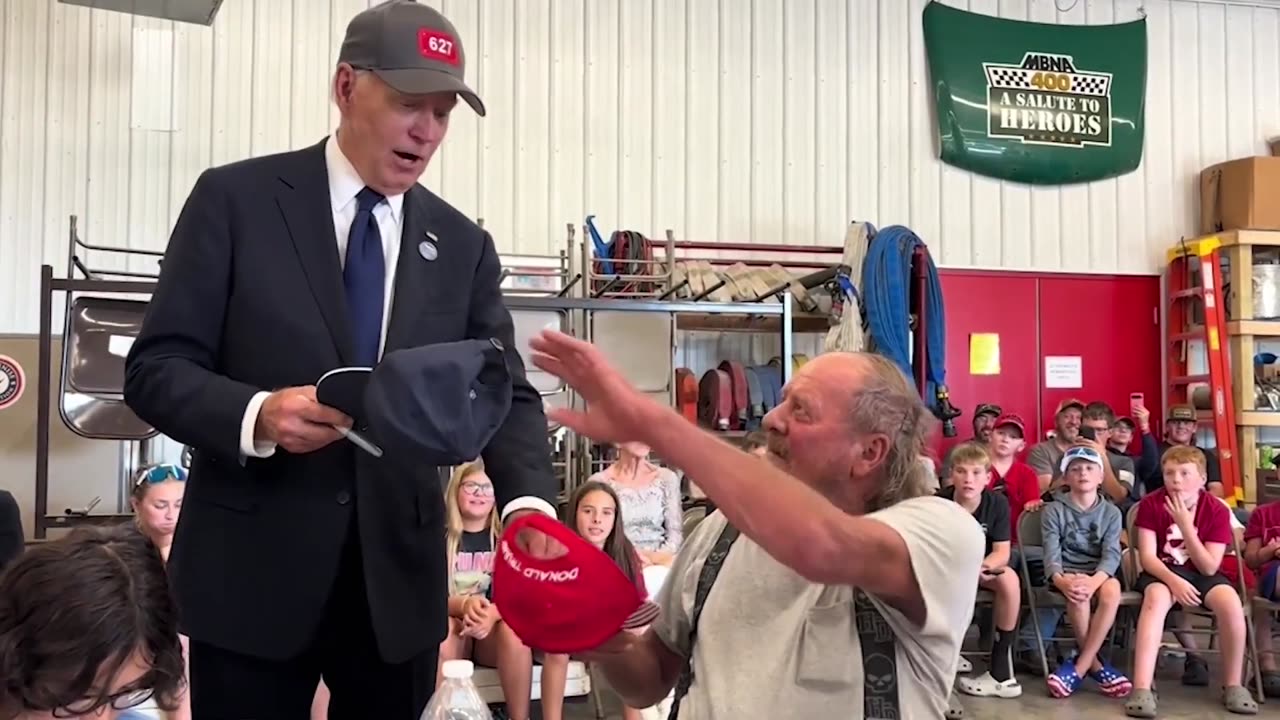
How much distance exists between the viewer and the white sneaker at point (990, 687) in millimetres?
5246

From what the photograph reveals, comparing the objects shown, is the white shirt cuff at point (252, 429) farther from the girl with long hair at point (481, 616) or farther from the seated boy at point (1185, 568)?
the seated boy at point (1185, 568)

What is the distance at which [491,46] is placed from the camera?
23.9 ft

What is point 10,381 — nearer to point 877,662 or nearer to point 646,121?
point 646,121

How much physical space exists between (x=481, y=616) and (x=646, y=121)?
14.2 ft

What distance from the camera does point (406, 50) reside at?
1.57m

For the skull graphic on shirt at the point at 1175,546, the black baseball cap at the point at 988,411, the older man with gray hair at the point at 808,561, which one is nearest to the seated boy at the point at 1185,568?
the skull graphic on shirt at the point at 1175,546

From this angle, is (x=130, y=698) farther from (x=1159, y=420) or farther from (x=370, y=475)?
(x=1159, y=420)

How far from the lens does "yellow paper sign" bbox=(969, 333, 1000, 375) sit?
7.91 metres

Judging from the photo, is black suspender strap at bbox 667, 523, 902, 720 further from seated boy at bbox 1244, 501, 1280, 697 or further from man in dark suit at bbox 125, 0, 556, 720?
seated boy at bbox 1244, 501, 1280, 697

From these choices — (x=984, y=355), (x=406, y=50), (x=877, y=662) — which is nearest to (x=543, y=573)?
(x=877, y=662)

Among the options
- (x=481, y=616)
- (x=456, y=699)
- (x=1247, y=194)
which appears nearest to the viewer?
(x=456, y=699)

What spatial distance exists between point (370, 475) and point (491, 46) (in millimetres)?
6193

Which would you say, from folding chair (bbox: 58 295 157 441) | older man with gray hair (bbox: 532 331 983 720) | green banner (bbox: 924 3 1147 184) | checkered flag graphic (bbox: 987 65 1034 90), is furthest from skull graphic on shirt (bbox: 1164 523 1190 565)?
folding chair (bbox: 58 295 157 441)

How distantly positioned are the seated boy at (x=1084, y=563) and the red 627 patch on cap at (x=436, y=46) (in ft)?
15.3
